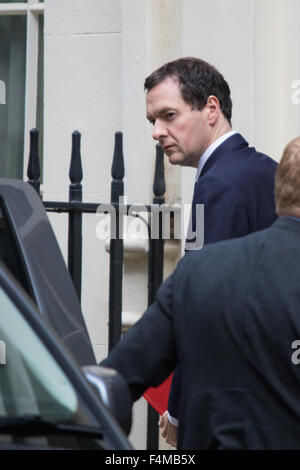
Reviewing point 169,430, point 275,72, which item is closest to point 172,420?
point 169,430

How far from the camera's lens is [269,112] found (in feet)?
18.2

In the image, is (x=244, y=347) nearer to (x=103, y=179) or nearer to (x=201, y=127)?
(x=201, y=127)

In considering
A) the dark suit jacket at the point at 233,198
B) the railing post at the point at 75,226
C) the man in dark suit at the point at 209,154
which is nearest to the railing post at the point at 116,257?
the railing post at the point at 75,226

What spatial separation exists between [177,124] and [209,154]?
0.15 m

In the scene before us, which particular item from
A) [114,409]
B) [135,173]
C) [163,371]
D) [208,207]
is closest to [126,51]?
[135,173]

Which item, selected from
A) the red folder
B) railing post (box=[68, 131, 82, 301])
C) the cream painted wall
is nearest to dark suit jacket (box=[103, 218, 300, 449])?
the red folder

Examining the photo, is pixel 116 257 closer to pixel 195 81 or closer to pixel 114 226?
pixel 114 226

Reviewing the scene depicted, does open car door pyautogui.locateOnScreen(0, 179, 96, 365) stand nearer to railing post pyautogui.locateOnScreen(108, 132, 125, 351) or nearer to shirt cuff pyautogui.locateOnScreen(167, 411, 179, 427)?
shirt cuff pyautogui.locateOnScreen(167, 411, 179, 427)

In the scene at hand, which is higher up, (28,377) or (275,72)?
(275,72)

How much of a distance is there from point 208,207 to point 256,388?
2.47 ft

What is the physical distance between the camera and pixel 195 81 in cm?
354

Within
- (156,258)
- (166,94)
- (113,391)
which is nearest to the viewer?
(113,391)

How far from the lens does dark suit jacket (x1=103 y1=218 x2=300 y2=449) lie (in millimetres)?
2508

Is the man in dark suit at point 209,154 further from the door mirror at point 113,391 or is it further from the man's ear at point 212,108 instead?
the door mirror at point 113,391
